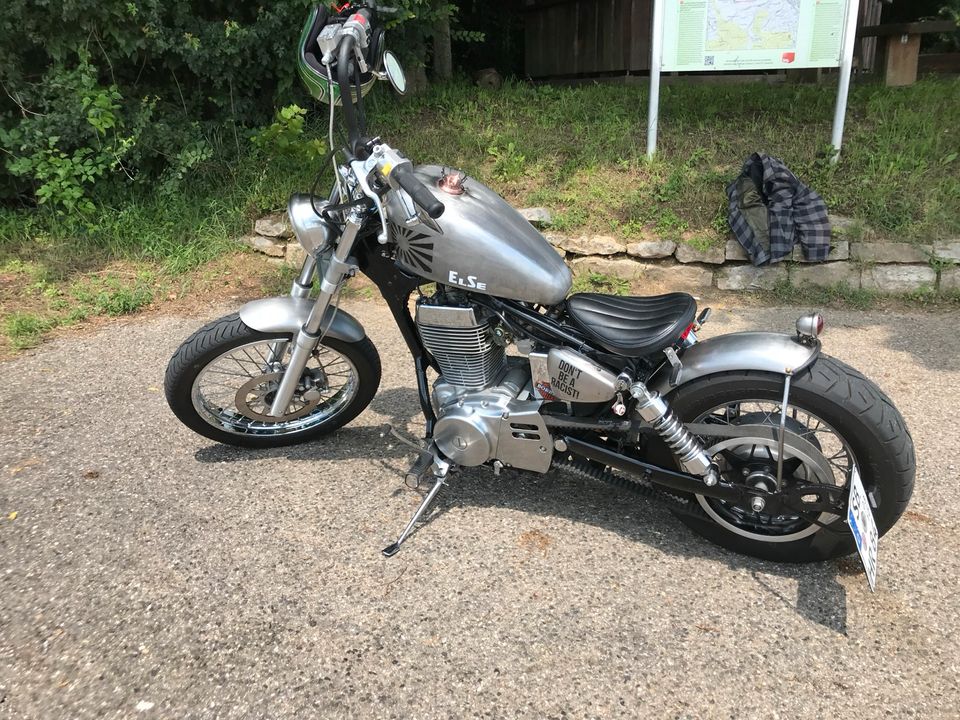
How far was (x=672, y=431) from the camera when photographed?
2246mm

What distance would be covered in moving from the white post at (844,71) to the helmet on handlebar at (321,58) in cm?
448

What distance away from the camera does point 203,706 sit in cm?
193

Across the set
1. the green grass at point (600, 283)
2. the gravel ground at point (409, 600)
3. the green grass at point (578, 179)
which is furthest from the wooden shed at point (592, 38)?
the gravel ground at point (409, 600)

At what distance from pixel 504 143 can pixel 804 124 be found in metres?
2.59

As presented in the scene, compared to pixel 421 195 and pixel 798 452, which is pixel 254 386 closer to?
Result: pixel 421 195

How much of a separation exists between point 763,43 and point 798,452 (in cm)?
458

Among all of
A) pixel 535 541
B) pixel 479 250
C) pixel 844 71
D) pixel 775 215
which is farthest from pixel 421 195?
pixel 844 71

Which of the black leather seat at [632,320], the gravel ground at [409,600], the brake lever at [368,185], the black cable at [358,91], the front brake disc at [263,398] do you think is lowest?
the gravel ground at [409,600]

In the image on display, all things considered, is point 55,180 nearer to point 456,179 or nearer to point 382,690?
point 456,179

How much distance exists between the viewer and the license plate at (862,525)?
205cm

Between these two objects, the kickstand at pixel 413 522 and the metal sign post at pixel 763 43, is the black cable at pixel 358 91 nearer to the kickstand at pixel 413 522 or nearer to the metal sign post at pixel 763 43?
the kickstand at pixel 413 522

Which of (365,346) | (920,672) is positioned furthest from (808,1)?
(920,672)

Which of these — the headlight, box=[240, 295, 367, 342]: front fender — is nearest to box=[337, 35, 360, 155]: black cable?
the headlight

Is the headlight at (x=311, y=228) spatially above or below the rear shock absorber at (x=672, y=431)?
above
